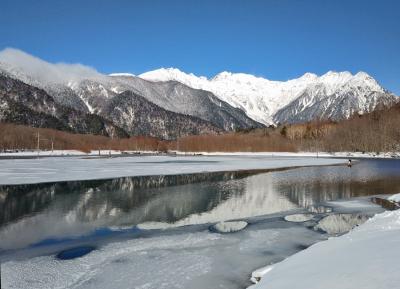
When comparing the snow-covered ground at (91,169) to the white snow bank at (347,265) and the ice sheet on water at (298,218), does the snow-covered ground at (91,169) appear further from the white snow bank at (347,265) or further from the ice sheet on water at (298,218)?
the white snow bank at (347,265)

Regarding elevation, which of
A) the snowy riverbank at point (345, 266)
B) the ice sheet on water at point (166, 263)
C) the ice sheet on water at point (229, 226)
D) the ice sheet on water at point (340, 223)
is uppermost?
the snowy riverbank at point (345, 266)

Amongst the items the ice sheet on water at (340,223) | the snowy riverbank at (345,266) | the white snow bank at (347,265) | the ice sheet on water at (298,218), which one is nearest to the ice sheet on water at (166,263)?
the snowy riverbank at (345,266)

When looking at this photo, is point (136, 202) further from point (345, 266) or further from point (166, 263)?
point (345, 266)

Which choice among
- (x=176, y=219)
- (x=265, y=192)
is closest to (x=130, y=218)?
(x=176, y=219)

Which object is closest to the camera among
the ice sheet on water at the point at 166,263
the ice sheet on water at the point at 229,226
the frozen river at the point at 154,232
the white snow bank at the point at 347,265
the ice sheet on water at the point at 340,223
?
the white snow bank at the point at 347,265

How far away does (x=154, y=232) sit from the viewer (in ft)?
54.1

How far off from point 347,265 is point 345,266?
0.08m

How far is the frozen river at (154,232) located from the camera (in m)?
11.1

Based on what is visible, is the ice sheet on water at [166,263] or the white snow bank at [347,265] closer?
the white snow bank at [347,265]

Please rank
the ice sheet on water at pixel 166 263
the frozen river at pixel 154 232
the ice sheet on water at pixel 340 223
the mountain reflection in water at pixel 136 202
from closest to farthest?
the ice sheet on water at pixel 166 263, the frozen river at pixel 154 232, the ice sheet on water at pixel 340 223, the mountain reflection in water at pixel 136 202

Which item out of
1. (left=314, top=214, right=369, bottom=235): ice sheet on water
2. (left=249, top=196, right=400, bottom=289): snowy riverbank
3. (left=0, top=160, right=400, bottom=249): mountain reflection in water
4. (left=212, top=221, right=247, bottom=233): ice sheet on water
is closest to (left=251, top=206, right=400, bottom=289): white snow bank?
(left=249, top=196, right=400, bottom=289): snowy riverbank

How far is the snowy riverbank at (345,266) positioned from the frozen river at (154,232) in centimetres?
100

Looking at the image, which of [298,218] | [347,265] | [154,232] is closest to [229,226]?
[154,232]

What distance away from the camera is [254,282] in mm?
10508
